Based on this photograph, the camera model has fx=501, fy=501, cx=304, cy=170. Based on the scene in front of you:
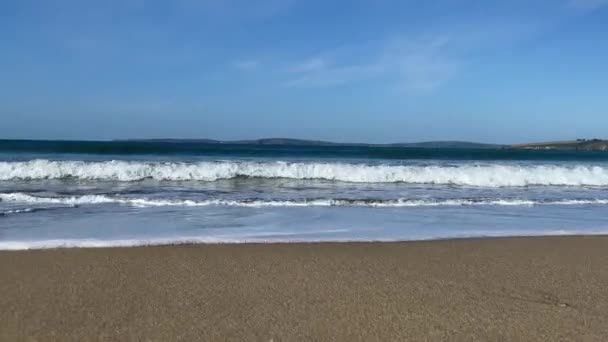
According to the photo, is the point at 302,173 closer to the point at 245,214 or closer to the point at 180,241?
the point at 245,214

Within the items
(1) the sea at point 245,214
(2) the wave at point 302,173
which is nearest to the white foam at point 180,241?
(1) the sea at point 245,214

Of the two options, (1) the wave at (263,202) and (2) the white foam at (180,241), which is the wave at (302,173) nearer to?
(1) the wave at (263,202)

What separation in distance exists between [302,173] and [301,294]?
1513 centimetres

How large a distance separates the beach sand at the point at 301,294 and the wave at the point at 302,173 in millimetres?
11865

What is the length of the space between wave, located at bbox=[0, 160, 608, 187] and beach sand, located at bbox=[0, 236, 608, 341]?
1187cm

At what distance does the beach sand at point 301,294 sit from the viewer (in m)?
3.16

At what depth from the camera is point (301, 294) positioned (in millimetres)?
3852

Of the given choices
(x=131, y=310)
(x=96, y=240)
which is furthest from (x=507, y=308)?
(x=96, y=240)

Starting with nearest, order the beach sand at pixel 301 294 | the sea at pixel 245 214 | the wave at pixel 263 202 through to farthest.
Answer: the beach sand at pixel 301 294 < the sea at pixel 245 214 < the wave at pixel 263 202

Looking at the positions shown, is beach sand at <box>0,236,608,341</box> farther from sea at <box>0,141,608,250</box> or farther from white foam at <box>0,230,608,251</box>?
sea at <box>0,141,608,250</box>

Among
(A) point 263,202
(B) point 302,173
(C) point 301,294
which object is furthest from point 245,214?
(B) point 302,173

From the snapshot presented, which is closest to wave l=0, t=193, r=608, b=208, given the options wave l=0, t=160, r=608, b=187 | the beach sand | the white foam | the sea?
the sea

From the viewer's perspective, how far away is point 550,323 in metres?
3.36

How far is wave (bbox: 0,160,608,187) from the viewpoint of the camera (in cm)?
1675
